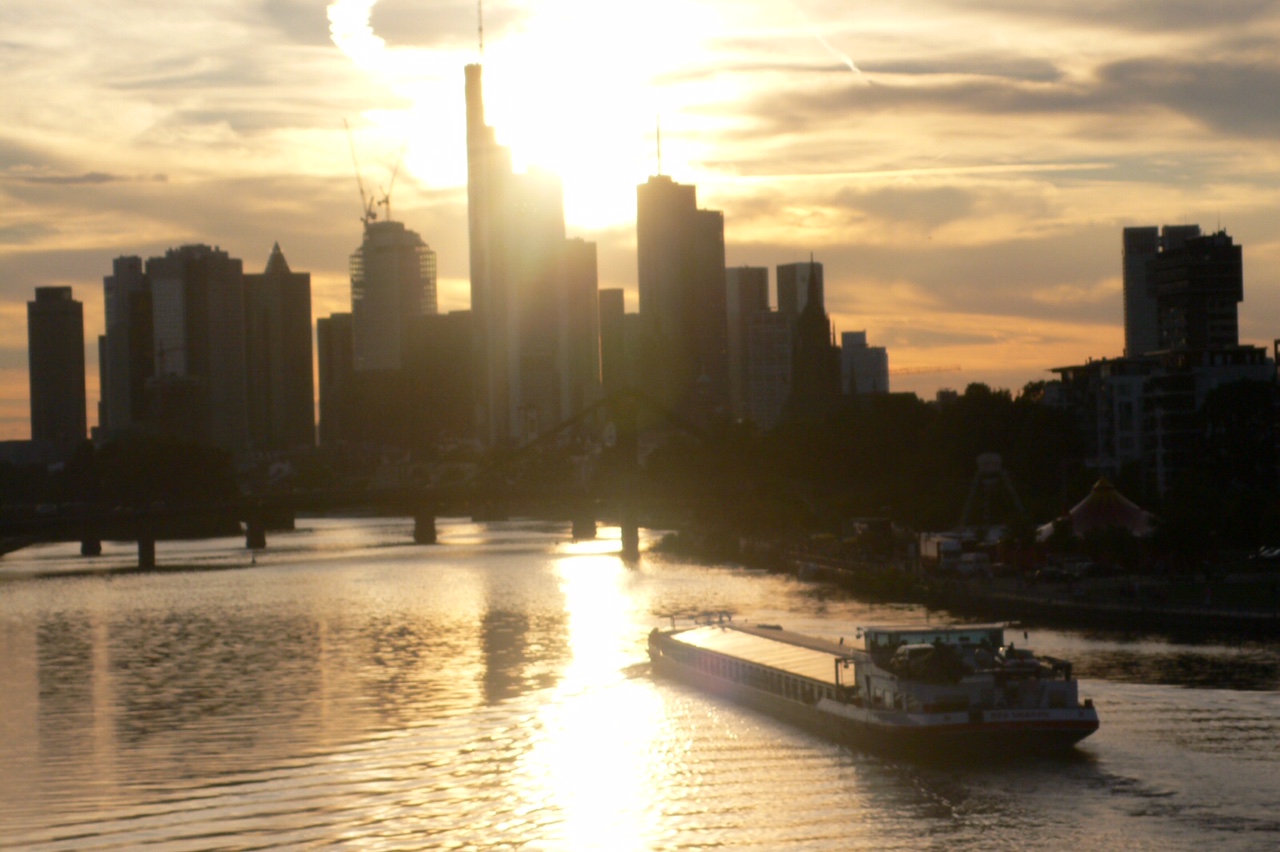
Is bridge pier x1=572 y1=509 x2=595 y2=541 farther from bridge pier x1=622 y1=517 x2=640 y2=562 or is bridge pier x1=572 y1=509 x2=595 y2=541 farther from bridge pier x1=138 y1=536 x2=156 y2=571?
bridge pier x1=138 y1=536 x2=156 y2=571

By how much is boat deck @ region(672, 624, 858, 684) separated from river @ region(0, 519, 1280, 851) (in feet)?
5.35

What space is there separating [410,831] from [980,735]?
1162cm

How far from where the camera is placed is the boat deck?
42.5 m

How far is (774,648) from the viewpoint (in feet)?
155

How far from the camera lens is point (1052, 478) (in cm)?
13500

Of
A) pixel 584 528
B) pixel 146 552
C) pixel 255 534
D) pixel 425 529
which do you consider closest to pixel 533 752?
pixel 146 552

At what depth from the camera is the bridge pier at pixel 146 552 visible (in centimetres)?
11200

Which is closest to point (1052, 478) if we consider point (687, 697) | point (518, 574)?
point (518, 574)

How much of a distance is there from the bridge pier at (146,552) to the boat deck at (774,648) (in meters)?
65.9

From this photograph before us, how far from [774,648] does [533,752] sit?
12.0 metres

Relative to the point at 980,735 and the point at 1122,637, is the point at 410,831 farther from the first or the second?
the point at 1122,637

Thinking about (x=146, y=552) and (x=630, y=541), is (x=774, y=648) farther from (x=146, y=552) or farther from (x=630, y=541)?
(x=146, y=552)

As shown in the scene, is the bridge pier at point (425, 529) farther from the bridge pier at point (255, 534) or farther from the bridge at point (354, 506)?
the bridge pier at point (255, 534)

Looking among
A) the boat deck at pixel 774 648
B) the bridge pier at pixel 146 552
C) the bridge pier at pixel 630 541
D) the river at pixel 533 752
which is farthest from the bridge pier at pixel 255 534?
the boat deck at pixel 774 648
